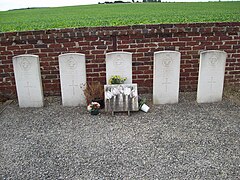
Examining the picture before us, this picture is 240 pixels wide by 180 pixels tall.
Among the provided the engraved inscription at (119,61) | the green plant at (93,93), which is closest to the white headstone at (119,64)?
the engraved inscription at (119,61)

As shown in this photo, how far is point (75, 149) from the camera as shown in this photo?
11.7 ft

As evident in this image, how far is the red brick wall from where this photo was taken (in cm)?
522

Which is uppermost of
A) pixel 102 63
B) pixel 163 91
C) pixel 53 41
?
pixel 53 41

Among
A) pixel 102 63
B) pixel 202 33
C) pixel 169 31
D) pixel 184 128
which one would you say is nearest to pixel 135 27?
pixel 169 31

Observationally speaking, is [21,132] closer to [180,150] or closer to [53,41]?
[53,41]

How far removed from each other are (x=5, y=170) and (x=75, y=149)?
0.95m

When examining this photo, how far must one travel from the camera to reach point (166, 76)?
4.88m

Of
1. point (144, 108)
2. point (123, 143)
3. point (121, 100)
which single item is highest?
point (121, 100)

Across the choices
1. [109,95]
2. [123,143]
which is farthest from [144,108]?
[123,143]

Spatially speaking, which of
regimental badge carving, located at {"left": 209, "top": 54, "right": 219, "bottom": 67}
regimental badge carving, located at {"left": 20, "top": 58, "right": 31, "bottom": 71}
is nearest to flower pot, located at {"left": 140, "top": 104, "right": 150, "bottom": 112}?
regimental badge carving, located at {"left": 209, "top": 54, "right": 219, "bottom": 67}

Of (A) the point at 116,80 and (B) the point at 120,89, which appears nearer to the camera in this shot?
(B) the point at 120,89

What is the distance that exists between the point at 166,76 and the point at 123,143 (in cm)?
186

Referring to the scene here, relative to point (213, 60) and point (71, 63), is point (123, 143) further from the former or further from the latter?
point (213, 60)

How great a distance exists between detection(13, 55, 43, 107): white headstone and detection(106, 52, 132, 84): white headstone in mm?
→ 1441
